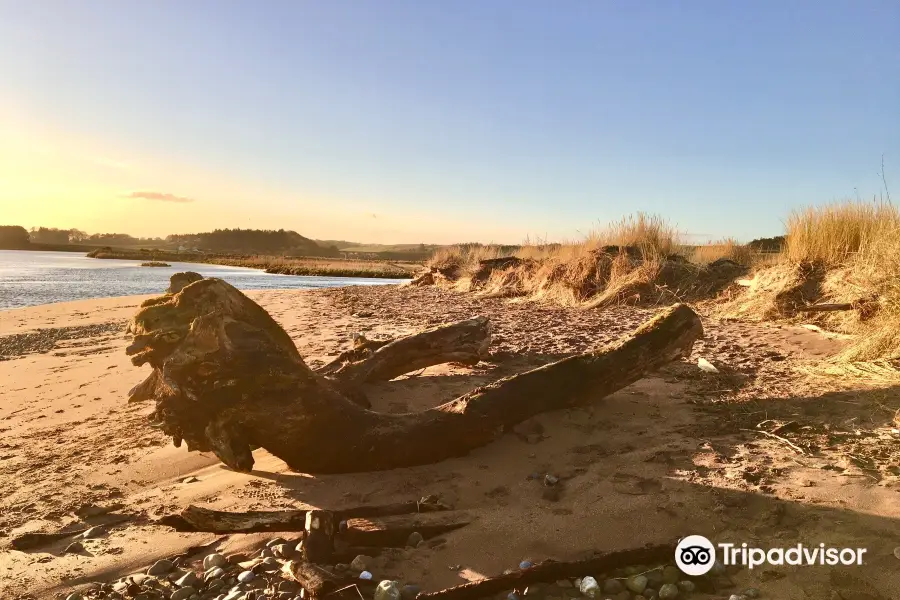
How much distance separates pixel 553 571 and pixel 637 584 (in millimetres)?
324

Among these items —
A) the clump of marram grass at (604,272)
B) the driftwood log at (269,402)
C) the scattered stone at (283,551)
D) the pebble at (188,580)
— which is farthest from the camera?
the clump of marram grass at (604,272)

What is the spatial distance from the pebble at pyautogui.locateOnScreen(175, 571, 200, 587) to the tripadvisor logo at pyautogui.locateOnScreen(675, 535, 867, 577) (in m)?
2.06

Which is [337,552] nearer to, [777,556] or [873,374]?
[777,556]

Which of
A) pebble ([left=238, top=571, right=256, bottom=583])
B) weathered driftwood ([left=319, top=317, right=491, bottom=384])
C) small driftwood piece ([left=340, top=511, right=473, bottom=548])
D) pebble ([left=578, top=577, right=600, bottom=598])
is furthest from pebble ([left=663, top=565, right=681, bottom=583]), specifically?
weathered driftwood ([left=319, top=317, right=491, bottom=384])

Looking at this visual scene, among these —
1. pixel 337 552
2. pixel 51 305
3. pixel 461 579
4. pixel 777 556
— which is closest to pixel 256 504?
pixel 337 552

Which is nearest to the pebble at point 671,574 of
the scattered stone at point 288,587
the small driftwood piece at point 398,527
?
the small driftwood piece at point 398,527

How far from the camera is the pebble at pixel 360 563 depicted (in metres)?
2.35

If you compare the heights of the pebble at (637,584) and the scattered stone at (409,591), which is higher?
the pebble at (637,584)

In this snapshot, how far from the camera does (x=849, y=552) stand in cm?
215

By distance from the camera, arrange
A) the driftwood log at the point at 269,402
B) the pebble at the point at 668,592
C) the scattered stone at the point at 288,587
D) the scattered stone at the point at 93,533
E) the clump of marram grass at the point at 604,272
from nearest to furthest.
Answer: the pebble at the point at 668,592 → the scattered stone at the point at 288,587 → the scattered stone at the point at 93,533 → the driftwood log at the point at 269,402 → the clump of marram grass at the point at 604,272

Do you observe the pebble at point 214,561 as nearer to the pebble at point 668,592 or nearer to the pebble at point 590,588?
the pebble at point 590,588

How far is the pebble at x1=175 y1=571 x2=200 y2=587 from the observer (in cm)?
235

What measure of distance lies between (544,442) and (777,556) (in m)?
1.54

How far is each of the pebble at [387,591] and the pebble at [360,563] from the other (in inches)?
8.3
